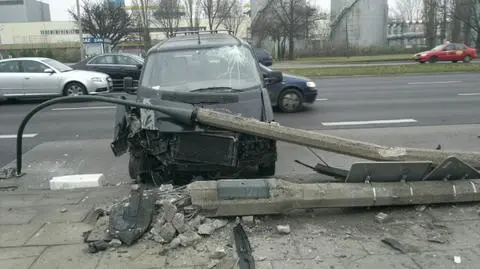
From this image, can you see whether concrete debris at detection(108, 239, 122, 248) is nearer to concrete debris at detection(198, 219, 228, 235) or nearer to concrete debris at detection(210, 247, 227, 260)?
concrete debris at detection(198, 219, 228, 235)

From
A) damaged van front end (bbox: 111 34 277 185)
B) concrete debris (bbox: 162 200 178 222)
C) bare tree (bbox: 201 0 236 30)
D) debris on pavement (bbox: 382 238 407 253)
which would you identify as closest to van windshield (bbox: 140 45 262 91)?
damaged van front end (bbox: 111 34 277 185)

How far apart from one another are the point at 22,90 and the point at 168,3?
38835 mm

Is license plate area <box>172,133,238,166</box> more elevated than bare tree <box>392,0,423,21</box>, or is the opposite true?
bare tree <box>392,0,423,21</box>

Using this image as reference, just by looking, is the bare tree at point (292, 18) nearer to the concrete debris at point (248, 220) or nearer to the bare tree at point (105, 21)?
the bare tree at point (105, 21)

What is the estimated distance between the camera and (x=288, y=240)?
4332mm

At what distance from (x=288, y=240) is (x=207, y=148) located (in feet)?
4.91

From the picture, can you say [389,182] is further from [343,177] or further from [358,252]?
[358,252]

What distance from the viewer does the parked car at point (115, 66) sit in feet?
60.9

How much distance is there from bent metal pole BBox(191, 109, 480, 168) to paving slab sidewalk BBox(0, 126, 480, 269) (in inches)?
23.2

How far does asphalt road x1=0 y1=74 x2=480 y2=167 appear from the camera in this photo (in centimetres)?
1040

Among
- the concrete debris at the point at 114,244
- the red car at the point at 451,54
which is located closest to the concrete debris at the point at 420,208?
the concrete debris at the point at 114,244

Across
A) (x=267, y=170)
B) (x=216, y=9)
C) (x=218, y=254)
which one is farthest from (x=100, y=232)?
(x=216, y=9)

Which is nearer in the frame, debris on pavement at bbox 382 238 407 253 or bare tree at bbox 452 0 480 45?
debris on pavement at bbox 382 238 407 253

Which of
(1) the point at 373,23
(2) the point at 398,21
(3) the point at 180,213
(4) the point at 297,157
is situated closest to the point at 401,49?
(1) the point at 373,23
